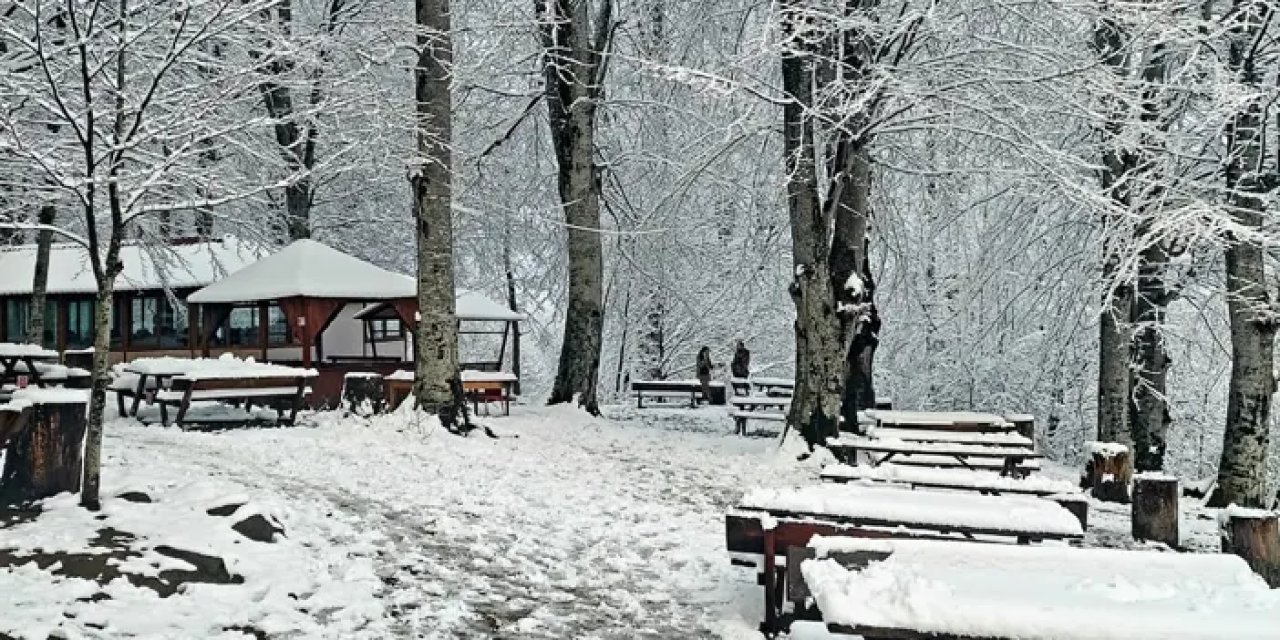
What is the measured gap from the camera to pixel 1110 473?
11781mm

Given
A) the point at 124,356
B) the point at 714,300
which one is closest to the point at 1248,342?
the point at 714,300

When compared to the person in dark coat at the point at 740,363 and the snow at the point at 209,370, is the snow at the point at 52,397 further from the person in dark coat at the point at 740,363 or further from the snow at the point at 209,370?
the person in dark coat at the point at 740,363

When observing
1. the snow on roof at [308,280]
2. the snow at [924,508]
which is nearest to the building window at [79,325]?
the snow on roof at [308,280]

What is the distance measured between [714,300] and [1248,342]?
17941 mm

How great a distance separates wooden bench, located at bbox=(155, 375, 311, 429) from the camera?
13.3m

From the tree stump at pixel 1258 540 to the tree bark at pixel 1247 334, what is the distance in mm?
4138

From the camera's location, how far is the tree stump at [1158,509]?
927 cm

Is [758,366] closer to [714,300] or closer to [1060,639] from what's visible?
[714,300]

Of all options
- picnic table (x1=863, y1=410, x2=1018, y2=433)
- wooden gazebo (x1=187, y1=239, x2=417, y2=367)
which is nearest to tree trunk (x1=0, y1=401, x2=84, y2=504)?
picnic table (x1=863, y1=410, x2=1018, y2=433)

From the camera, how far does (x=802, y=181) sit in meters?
12.4

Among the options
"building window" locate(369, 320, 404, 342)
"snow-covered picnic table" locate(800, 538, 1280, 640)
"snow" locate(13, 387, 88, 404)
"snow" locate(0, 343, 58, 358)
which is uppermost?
"building window" locate(369, 320, 404, 342)

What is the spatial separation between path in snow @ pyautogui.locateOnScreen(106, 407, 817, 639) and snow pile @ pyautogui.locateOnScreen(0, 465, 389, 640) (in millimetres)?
300

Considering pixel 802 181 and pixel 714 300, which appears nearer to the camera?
pixel 802 181

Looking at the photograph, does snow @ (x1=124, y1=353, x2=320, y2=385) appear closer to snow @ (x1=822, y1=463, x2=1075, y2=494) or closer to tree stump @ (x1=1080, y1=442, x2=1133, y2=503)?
snow @ (x1=822, y1=463, x2=1075, y2=494)
